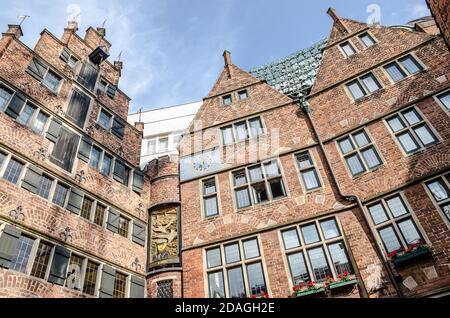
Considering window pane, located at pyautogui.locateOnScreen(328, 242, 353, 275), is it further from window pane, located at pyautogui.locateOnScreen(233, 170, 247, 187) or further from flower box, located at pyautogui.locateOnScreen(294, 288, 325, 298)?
window pane, located at pyautogui.locateOnScreen(233, 170, 247, 187)

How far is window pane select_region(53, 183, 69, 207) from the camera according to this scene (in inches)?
486

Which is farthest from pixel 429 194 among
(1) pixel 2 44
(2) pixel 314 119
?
(1) pixel 2 44

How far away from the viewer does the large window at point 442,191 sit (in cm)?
1019

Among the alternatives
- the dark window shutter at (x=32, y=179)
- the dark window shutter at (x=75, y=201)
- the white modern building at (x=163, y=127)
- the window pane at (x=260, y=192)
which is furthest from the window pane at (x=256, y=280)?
the white modern building at (x=163, y=127)

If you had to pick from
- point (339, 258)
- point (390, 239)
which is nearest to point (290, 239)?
point (339, 258)

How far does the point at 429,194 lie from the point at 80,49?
1791cm

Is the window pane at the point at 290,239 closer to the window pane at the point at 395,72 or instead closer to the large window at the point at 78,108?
the window pane at the point at 395,72

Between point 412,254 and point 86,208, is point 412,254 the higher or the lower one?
the lower one

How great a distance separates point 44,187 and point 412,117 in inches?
537

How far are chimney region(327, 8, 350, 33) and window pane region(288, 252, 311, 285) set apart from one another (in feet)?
39.0

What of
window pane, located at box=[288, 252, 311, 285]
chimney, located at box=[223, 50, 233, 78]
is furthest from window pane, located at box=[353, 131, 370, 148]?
chimney, located at box=[223, 50, 233, 78]

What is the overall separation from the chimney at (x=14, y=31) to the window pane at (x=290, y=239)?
13886mm

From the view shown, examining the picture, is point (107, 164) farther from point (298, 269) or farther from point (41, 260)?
point (298, 269)

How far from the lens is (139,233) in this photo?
14648mm
